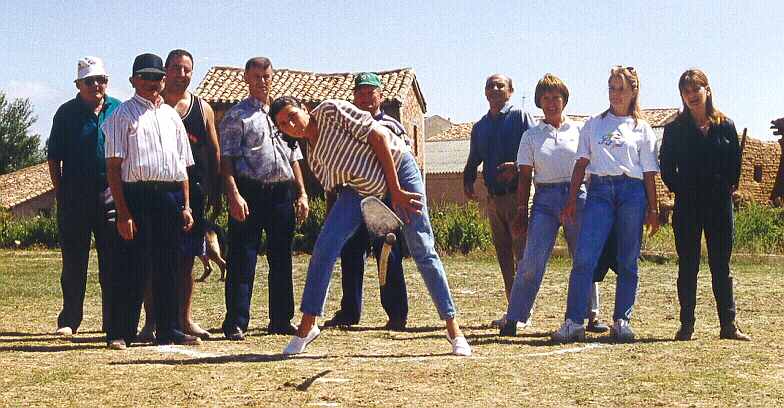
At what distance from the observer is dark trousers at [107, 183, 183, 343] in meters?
7.40

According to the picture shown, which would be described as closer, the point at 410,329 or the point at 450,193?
the point at 410,329

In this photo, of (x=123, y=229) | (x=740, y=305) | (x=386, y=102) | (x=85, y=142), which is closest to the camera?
(x=123, y=229)

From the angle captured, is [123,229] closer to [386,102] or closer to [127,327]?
[127,327]

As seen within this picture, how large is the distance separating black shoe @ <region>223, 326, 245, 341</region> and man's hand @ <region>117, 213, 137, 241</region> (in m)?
1.11

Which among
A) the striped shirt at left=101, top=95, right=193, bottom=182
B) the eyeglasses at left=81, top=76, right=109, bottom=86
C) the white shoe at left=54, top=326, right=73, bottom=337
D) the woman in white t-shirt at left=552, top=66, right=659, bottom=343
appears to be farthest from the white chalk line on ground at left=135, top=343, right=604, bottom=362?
the eyeglasses at left=81, top=76, right=109, bottom=86

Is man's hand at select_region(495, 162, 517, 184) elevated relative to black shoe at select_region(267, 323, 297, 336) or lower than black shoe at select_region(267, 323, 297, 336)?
elevated

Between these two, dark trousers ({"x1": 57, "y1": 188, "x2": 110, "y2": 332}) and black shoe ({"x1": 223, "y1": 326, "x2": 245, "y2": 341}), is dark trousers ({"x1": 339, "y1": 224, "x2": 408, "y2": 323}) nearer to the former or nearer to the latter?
black shoe ({"x1": 223, "y1": 326, "x2": 245, "y2": 341})

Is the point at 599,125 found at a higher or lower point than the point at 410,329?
higher

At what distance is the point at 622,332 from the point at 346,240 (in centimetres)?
208

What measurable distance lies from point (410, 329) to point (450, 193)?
4955cm

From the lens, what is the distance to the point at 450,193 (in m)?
58.2

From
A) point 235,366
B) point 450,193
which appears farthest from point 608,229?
point 450,193

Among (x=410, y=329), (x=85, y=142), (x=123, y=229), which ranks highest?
(x=85, y=142)

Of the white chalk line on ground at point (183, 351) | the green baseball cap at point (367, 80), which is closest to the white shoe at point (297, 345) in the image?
the white chalk line on ground at point (183, 351)
